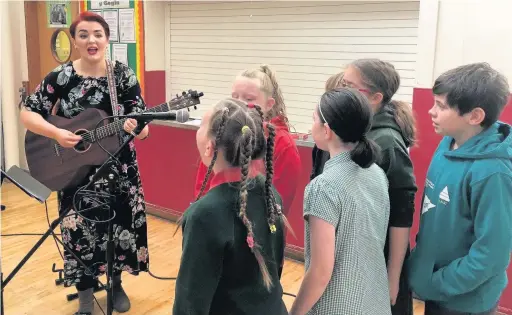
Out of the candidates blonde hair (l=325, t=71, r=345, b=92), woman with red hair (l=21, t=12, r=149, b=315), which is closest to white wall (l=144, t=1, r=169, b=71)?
woman with red hair (l=21, t=12, r=149, b=315)

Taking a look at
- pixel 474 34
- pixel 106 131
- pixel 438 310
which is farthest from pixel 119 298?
pixel 474 34

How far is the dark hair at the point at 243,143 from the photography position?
114 cm

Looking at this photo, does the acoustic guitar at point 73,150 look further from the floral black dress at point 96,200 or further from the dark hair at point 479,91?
the dark hair at point 479,91

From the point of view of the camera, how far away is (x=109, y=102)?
2305mm

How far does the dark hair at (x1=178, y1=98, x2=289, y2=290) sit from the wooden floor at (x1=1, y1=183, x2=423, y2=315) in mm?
1569

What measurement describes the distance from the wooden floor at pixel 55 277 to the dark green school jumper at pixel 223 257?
152 centimetres

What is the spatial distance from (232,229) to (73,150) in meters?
1.55

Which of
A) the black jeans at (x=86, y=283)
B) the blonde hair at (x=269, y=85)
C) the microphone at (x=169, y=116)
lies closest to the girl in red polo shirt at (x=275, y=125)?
the blonde hair at (x=269, y=85)

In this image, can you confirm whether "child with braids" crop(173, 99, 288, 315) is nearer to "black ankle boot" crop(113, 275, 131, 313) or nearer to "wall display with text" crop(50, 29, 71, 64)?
"black ankle boot" crop(113, 275, 131, 313)

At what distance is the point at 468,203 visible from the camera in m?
1.32

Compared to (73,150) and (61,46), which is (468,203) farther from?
(61,46)

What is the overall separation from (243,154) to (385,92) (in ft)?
2.12

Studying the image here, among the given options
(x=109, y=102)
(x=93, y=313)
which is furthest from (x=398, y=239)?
(x=93, y=313)

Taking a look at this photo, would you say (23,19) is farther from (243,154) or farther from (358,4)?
(243,154)
